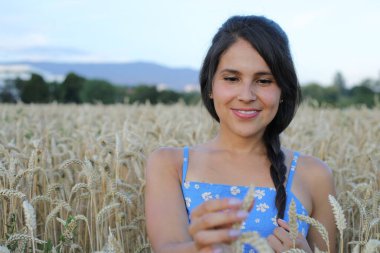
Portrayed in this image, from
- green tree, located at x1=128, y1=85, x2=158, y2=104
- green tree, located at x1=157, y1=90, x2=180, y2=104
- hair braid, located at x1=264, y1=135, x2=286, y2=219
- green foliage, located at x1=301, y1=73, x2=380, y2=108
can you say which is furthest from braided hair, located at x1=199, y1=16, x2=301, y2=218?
green tree, located at x1=157, y1=90, x2=180, y2=104

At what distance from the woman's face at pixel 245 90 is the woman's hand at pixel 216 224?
94 centimetres

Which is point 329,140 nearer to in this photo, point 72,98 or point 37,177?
point 37,177

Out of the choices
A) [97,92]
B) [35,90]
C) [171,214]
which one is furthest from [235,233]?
[97,92]

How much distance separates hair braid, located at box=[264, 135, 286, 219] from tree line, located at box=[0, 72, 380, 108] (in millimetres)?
27771

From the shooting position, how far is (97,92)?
3634cm

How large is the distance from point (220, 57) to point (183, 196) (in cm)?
69

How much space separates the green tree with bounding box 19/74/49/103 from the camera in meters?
34.3

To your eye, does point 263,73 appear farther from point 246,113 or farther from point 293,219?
point 293,219

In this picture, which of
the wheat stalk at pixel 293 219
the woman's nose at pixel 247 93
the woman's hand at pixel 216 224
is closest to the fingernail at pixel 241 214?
the woman's hand at pixel 216 224

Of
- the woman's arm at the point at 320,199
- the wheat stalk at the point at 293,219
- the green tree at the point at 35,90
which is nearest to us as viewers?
the wheat stalk at the point at 293,219

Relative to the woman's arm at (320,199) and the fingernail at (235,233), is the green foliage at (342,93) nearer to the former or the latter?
the woman's arm at (320,199)

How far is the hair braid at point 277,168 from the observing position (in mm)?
2410

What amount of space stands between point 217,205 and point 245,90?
40.0 inches

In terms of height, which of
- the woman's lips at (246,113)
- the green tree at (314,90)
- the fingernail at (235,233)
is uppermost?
the woman's lips at (246,113)
